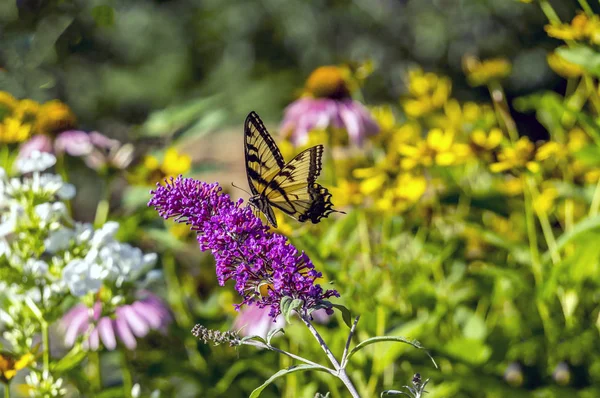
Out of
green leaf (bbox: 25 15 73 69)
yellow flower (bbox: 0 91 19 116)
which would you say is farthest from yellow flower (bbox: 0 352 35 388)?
yellow flower (bbox: 0 91 19 116)

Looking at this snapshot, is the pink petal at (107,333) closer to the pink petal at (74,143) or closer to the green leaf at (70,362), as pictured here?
the green leaf at (70,362)

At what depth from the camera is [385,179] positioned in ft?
7.25

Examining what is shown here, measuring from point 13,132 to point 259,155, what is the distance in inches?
43.4

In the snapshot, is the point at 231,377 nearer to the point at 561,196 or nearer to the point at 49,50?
the point at 49,50

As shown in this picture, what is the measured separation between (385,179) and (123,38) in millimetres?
6101

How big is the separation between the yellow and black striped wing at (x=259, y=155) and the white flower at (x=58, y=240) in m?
0.36

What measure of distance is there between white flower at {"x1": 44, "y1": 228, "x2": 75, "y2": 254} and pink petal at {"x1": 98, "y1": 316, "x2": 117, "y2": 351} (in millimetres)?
473

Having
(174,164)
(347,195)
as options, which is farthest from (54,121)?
(347,195)

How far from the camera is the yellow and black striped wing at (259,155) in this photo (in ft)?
4.10

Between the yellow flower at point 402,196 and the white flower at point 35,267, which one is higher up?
the white flower at point 35,267

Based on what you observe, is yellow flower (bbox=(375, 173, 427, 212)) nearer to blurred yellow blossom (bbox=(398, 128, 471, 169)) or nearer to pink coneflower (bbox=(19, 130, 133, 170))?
blurred yellow blossom (bbox=(398, 128, 471, 169))

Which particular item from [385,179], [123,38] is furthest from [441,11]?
[385,179]

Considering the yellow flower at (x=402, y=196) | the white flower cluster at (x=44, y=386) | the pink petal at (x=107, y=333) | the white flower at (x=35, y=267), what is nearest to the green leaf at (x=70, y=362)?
the white flower cluster at (x=44, y=386)

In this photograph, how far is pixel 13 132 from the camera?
84.5 inches
